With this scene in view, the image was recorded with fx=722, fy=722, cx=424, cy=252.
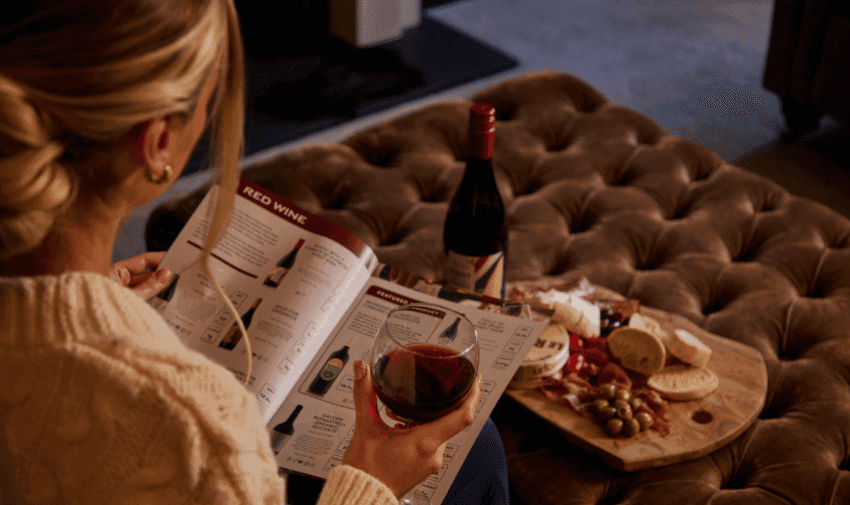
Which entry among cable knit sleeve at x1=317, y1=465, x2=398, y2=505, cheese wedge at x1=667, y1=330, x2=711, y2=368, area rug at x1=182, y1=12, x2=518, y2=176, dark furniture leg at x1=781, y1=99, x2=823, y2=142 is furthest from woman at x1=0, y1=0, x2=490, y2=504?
dark furniture leg at x1=781, y1=99, x2=823, y2=142

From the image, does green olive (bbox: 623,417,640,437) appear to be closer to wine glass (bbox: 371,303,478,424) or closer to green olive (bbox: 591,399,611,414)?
green olive (bbox: 591,399,611,414)

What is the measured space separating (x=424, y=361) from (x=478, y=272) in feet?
1.25

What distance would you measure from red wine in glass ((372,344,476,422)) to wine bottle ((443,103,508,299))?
1.14ft

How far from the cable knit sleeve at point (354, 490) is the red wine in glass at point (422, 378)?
69 millimetres

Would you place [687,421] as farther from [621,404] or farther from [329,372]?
[329,372]

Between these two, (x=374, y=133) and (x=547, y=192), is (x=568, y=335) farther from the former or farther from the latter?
(x=374, y=133)

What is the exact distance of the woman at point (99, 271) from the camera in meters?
0.42

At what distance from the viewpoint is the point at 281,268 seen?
0.87 metres

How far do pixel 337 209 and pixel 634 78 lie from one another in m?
1.79

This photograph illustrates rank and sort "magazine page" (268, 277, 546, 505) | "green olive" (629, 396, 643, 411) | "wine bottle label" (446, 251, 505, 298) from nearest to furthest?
"magazine page" (268, 277, 546, 505)
"green olive" (629, 396, 643, 411)
"wine bottle label" (446, 251, 505, 298)

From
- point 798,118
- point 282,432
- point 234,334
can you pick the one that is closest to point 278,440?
point 282,432

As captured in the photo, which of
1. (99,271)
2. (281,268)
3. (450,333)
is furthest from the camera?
(281,268)

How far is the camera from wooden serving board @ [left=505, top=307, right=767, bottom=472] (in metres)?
0.83

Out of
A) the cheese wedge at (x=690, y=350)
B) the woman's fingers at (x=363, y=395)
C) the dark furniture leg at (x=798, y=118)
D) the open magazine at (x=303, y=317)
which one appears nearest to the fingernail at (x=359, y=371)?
the woman's fingers at (x=363, y=395)
